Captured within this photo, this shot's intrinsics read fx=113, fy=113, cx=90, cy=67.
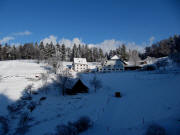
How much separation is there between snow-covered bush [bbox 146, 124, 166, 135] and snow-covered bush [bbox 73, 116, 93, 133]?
Answer: 700cm

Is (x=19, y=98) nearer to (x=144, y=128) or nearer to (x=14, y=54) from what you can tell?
(x=144, y=128)

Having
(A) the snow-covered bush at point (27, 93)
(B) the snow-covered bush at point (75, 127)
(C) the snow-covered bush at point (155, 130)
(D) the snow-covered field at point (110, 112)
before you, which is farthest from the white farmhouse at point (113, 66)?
(C) the snow-covered bush at point (155, 130)

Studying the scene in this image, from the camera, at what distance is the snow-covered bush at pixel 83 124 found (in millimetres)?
14461

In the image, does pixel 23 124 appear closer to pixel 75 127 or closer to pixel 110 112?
pixel 75 127

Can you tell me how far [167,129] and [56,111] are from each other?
15.6 meters

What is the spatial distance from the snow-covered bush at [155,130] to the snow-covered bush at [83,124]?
7002 millimetres

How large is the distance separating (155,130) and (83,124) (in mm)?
8483

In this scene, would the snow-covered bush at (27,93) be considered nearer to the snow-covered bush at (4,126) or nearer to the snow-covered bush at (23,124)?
the snow-covered bush at (23,124)

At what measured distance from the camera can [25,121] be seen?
16.1 m

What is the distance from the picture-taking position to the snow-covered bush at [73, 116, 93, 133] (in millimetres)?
14461

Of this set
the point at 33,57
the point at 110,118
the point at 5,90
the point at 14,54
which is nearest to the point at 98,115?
the point at 110,118

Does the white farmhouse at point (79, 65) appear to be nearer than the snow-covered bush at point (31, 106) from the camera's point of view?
No

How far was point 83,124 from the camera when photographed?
15031mm

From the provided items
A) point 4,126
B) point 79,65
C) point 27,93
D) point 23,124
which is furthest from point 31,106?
point 79,65
